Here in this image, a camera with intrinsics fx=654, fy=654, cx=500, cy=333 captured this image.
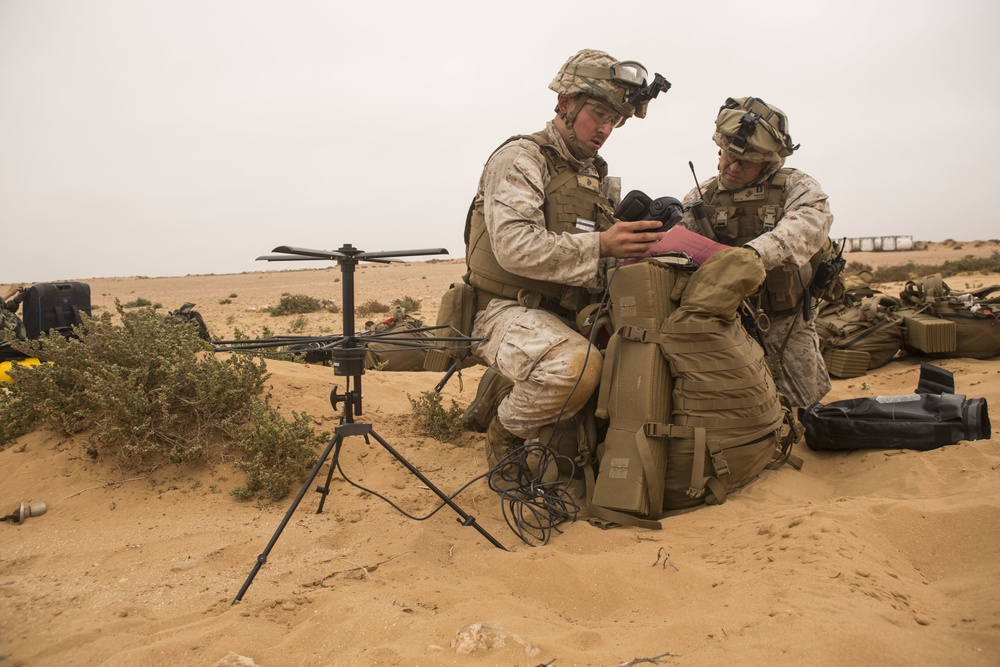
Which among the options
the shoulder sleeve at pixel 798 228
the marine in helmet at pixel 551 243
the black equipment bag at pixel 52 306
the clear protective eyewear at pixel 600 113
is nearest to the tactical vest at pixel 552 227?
the marine in helmet at pixel 551 243

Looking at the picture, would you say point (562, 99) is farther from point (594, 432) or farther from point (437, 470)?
point (437, 470)

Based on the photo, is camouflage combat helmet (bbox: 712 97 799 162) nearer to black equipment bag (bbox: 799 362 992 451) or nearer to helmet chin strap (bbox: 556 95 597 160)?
helmet chin strap (bbox: 556 95 597 160)

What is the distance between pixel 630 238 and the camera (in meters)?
3.29

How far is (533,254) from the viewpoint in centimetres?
329

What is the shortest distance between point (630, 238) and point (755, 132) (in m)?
1.64

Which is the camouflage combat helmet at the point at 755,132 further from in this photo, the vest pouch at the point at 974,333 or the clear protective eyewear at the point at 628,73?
the vest pouch at the point at 974,333

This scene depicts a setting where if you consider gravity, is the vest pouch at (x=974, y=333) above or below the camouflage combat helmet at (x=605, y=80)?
below

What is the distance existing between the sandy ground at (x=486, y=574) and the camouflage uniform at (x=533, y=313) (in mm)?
609

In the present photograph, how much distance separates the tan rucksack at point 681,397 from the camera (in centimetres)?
305

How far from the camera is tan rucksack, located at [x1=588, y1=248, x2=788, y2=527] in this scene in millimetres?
3049

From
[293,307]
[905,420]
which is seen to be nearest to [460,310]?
[905,420]

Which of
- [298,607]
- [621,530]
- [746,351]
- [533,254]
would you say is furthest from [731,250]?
[298,607]

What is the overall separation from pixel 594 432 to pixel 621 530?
69 centimetres

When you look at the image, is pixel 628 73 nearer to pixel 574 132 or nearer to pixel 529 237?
pixel 574 132
